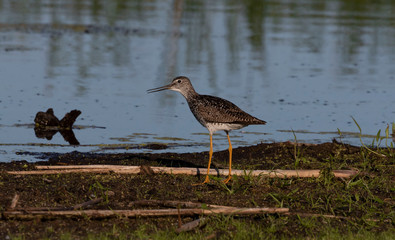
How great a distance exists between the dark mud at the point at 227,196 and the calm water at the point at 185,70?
6.86 ft

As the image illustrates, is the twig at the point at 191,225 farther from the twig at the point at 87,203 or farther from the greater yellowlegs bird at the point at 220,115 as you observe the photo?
the greater yellowlegs bird at the point at 220,115

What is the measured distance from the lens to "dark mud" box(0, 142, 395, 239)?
649 cm

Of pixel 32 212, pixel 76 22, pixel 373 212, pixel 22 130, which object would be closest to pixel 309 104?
pixel 22 130

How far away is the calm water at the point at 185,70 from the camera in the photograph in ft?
38.8

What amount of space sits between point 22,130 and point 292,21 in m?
17.1

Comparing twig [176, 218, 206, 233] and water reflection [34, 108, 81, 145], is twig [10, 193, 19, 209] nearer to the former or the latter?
twig [176, 218, 206, 233]

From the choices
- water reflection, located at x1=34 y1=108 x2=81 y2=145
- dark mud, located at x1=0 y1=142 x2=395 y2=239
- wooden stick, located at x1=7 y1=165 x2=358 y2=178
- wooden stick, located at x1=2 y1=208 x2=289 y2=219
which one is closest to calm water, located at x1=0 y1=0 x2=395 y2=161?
water reflection, located at x1=34 y1=108 x2=81 y2=145

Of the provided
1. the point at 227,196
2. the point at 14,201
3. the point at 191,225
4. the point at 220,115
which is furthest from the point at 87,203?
the point at 220,115

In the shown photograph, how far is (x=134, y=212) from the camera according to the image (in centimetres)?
663

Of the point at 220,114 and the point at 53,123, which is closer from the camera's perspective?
the point at 220,114

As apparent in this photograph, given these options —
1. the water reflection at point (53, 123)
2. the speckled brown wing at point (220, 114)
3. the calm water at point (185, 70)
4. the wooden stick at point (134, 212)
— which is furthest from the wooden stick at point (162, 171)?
the water reflection at point (53, 123)

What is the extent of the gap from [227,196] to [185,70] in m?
9.17

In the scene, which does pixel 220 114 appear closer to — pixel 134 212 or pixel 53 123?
pixel 134 212

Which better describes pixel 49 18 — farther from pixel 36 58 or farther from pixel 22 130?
pixel 22 130
